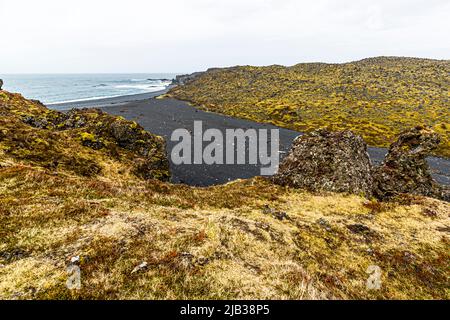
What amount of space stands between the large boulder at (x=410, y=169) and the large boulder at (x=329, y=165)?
4528 millimetres

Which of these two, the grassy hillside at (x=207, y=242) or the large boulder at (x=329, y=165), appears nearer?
the grassy hillside at (x=207, y=242)

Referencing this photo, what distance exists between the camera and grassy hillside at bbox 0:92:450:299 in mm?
10430

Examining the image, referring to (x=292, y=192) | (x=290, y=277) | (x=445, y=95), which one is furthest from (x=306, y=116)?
(x=290, y=277)

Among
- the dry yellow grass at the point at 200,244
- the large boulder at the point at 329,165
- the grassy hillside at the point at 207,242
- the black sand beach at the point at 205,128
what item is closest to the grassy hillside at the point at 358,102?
the black sand beach at the point at 205,128

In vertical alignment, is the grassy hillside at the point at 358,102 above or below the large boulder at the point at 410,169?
above

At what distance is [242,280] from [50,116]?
5706 centimetres

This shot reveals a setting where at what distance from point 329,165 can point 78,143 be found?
36.9 m

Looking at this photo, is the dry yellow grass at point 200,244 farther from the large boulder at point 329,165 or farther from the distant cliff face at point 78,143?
the distant cliff face at point 78,143

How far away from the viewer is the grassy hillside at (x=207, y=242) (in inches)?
411

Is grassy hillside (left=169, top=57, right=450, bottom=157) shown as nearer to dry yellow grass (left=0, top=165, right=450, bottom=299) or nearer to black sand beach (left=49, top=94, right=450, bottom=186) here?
black sand beach (left=49, top=94, right=450, bottom=186)

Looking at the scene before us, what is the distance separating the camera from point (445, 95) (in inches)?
5453

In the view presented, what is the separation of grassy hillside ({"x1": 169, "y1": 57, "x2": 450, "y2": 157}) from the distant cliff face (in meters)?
77.1

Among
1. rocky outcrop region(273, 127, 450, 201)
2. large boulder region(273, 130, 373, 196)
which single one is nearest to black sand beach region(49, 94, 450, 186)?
large boulder region(273, 130, 373, 196)

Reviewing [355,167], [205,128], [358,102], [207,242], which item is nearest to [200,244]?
[207,242]
